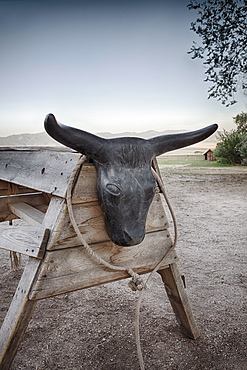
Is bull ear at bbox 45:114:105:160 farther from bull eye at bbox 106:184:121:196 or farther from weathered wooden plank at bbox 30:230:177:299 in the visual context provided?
weathered wooden plank at bbox 30:230:177:299

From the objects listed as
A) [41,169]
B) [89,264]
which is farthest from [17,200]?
[89,264]

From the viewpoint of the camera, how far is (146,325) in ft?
6.92

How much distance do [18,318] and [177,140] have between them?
110 cm

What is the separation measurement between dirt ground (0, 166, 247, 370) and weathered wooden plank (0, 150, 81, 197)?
0.96m

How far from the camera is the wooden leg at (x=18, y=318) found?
1.44 metres

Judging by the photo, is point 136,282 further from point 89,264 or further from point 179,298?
point 179,298

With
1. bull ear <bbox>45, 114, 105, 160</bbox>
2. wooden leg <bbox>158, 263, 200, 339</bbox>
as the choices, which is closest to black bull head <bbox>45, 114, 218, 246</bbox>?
bull ear <bbox>45, 114, 105, 160</bbox>

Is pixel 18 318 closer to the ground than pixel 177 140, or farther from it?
closer to the ground

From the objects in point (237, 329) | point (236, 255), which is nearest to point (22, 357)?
point (237, 329)

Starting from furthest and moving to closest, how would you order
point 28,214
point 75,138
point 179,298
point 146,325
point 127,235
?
point 28,214 → point 146,325 → point 179,298 → point 127,235 → point 75,138

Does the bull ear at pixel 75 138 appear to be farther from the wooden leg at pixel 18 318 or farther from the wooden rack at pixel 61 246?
the wooden leg at pixel 18 318

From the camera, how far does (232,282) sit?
9.10ft

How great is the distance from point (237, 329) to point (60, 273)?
1289 millimetres

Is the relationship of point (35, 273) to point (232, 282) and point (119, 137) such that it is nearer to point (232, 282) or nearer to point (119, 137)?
point (119, 137)
